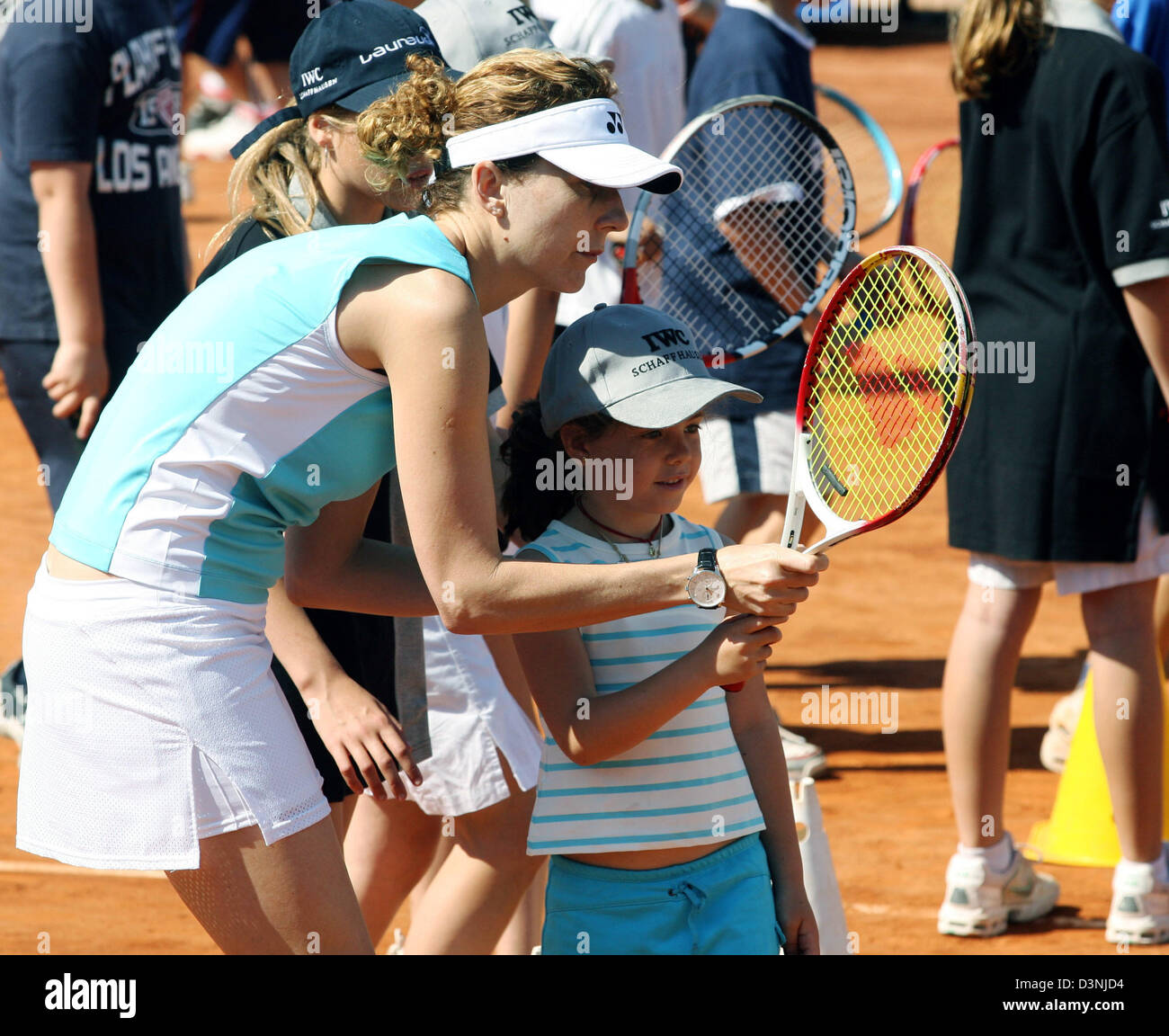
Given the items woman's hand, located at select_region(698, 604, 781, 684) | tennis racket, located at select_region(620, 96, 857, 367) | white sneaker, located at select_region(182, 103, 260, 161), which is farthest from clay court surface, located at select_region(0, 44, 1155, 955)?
white sneaker, located at select_region(182, 103, 260, 161)

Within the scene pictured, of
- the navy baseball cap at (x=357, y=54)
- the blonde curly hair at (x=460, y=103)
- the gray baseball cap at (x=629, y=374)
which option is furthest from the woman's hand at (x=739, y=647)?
the navy baseball cap at (x=357, y=54)

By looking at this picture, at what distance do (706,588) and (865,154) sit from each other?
409 centimetres

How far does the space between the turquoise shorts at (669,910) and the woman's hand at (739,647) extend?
36 centimetres

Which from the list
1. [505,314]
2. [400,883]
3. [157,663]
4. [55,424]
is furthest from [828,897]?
[55,424]

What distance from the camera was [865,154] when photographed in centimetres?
589

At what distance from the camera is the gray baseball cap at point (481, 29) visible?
11.4 feet

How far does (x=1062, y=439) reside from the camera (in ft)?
12.4

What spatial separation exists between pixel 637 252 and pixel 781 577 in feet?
5.77

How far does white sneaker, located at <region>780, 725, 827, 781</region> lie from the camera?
5074mm

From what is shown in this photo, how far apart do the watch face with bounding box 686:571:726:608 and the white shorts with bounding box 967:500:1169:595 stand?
185 centimetres

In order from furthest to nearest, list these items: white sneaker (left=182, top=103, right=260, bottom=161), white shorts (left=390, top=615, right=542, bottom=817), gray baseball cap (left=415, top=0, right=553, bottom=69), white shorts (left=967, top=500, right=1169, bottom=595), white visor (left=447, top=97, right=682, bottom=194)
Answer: white sneaker (left=182, top=103, right=260, bottom=161) → white shorts (left=967, top=500, right=1169, bottom=595) → gray baseball cap (left=415, top=0, right=553, bottom=69) → white shorts (left=390, top=615, right=542, bottom=817) → white visor (left=447, top=97, right=682, bottom=194)

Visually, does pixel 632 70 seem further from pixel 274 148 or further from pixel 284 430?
pixel 284 430
